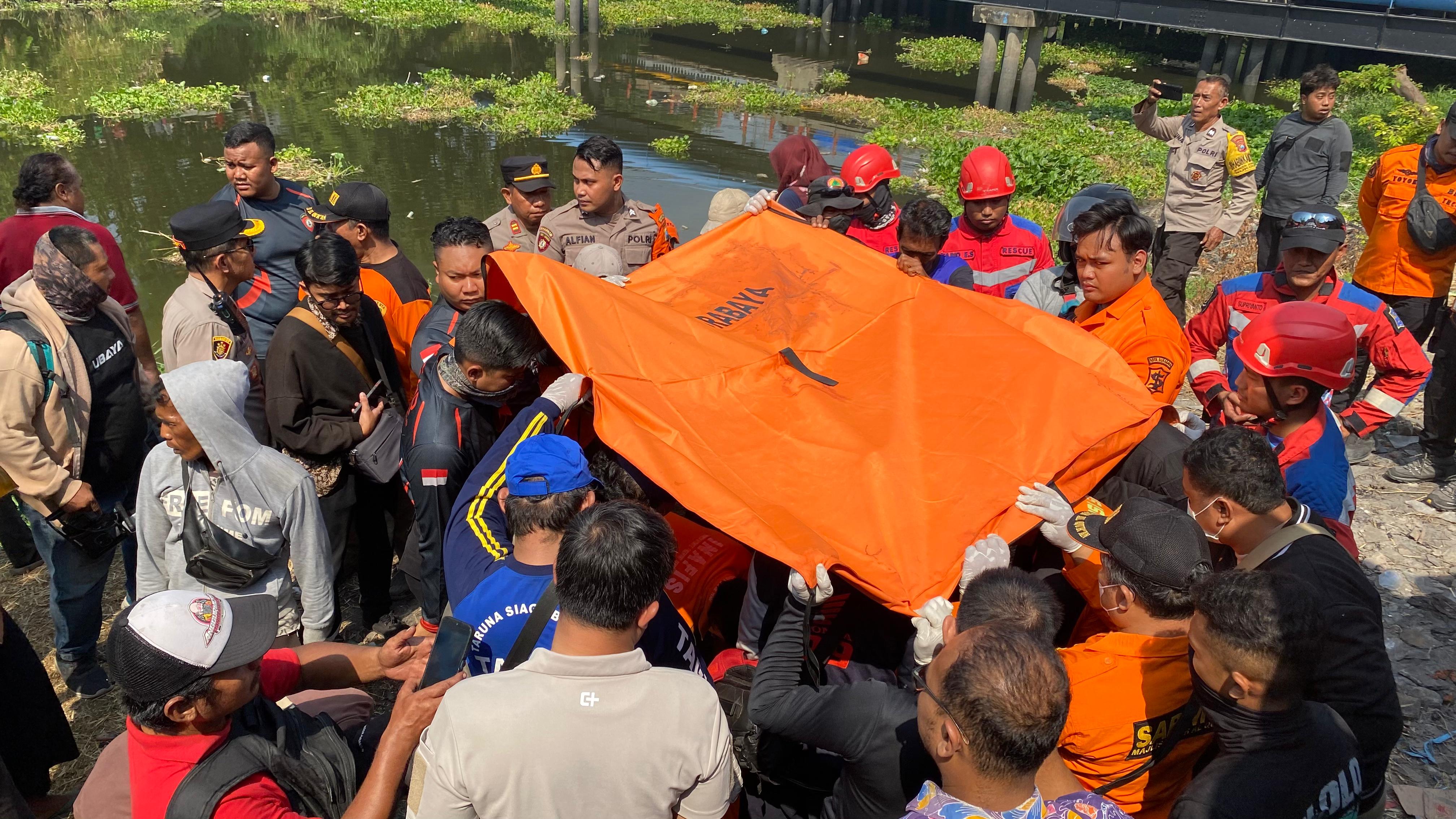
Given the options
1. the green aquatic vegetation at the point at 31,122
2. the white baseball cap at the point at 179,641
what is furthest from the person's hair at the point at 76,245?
the green aquatic vegetation at the point at 31,122

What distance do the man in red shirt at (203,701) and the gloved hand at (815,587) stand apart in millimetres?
951

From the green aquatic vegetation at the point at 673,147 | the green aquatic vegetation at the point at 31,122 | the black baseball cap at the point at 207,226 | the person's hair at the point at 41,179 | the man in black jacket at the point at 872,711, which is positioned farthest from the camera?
the green aquatic vegetation at the point at 673,147

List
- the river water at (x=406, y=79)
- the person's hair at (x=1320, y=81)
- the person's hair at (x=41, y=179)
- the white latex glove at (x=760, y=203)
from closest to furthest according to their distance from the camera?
the white latex glove at (x=760, y=203) → the person's hair at (x=41, y=179) → the person's hair at (x=1320, y=81) → the river water at (x=406, y=79)

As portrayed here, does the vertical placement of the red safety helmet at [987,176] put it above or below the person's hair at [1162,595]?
above

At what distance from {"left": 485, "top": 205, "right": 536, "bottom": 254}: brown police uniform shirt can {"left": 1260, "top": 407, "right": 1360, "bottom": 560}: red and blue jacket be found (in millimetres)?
Result: 4420

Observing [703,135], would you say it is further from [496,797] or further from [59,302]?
[496,797]

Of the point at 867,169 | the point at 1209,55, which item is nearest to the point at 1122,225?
the point at 867,169

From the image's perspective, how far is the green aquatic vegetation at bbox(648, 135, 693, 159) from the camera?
599 inches

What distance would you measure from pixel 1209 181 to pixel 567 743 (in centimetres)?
657

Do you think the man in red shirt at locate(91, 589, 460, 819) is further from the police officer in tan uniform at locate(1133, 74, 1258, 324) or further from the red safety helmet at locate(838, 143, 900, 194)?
the police officer in tan uniform at locate(1133, 74, 1258, 324)

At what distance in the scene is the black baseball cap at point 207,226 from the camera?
4000 millimetres

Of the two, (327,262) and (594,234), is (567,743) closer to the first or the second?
(327,262)

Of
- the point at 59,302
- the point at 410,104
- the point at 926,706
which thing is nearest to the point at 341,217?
the point at 59,302

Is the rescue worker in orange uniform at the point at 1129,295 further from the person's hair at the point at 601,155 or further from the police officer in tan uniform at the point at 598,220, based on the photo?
the person's hair at the point at 601,155
